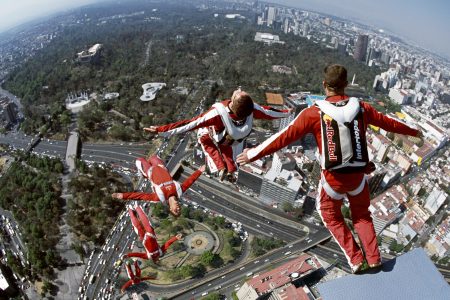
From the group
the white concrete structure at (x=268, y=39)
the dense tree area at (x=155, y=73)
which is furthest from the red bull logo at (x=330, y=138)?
the white concrete structure at (x=268, y=39)

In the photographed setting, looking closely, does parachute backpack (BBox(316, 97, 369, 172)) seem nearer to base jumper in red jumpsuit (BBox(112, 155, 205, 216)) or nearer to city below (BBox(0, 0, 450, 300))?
city below (BBox(0, 0, 450, 300))

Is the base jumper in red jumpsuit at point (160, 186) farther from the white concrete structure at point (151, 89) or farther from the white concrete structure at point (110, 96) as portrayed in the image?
the white concrete structure at point (110, 96)

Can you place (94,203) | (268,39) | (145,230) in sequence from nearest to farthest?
(145,230), (94,203), (268,39)

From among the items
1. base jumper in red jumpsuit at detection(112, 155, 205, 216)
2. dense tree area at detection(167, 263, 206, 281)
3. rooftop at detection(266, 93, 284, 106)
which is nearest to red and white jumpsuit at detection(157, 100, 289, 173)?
base jumper in red jumpsuit at detection(112, 155, 205, 216)

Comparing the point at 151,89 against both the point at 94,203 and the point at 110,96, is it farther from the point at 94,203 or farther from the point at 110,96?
the point at 94,203

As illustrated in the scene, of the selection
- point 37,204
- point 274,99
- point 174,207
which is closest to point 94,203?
point 37,204

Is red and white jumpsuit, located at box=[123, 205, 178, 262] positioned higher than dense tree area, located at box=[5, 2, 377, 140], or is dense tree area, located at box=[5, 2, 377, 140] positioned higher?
red and white jumpsuit, located at box=[123, 205, 178, 262]

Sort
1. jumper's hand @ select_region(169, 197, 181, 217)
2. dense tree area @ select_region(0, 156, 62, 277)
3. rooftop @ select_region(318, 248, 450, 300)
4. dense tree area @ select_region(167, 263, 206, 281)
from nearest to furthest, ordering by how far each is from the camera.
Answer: rooftop @ select_region(318, 248, 450, 300), jumper's hand @ select_region(169, 197, 181, 217), dense tree area @ select_region(167, 263, 206, 281), dense tree area @ select_region(0, 156, 62, 277)

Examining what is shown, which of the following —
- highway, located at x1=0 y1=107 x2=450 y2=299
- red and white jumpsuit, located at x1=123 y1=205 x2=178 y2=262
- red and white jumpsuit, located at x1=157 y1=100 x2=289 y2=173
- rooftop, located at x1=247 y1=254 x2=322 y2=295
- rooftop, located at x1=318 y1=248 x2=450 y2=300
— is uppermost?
red and white jumpsuit, located at x1=157 y1=100 x2=289 y2=173
